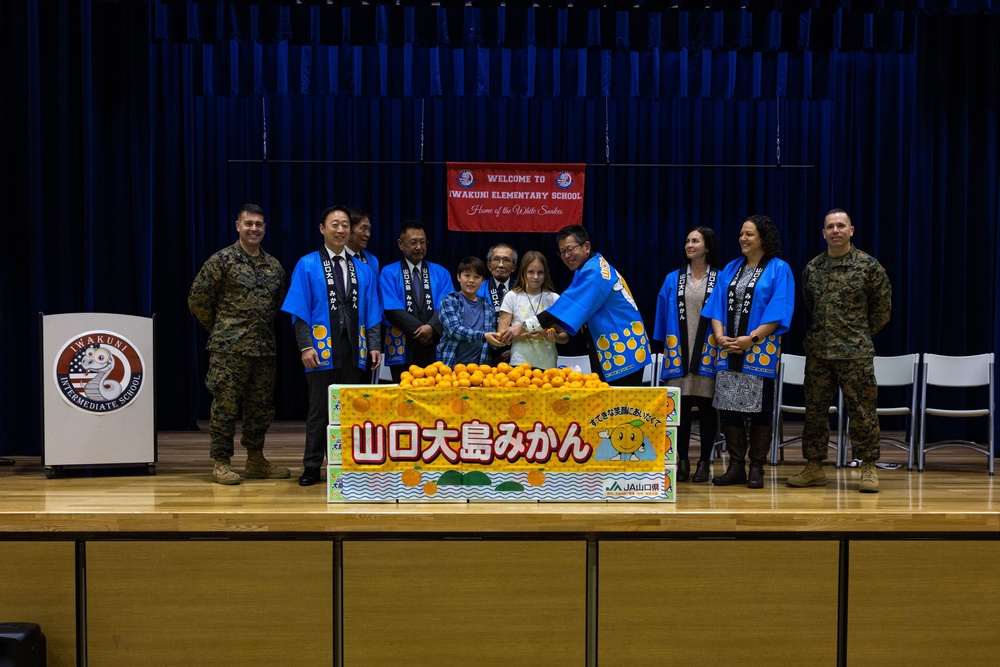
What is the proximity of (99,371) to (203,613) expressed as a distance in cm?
190

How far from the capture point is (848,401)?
151 inches

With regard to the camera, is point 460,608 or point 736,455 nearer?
point 460,608

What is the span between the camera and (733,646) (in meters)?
2.98

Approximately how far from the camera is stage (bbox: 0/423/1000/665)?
2936 millimetres

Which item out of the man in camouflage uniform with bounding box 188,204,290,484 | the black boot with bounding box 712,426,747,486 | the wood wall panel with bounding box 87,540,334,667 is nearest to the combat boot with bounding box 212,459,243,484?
the man in camouflage uniform with bounding box 188,204,290,484

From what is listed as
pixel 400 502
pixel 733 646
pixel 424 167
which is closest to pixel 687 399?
pixel 733 646

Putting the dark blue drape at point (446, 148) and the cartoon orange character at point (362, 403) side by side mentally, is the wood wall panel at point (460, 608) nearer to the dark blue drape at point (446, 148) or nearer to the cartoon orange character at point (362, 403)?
the cartoon orange character at point (362, 403)

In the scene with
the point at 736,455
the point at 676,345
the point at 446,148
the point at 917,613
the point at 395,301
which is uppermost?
the point at 446,148

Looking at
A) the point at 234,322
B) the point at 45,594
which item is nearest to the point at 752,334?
the point at 234,322

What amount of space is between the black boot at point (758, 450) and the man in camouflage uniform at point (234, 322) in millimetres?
2442

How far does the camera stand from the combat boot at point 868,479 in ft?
12.4

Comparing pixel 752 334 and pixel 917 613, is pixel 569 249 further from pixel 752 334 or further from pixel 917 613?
pixel 917 613

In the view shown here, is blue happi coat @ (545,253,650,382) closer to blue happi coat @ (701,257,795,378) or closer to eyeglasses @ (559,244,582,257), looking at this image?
eyeglasses @ (559,244,582,257)

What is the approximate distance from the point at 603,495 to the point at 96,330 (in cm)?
284
